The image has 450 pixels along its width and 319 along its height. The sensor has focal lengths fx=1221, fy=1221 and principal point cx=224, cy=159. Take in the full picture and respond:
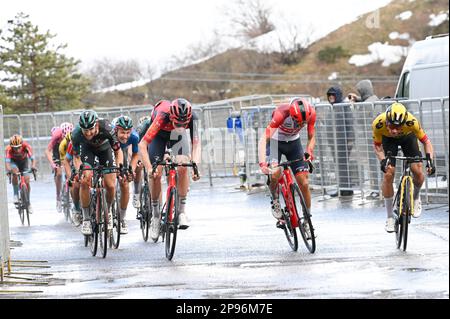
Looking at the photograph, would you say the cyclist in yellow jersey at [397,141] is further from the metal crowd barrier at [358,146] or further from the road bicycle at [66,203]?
the road bicycle at [66,203]

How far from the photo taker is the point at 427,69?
2220cm

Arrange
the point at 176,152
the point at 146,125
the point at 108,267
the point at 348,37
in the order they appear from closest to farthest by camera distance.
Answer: the point at 108,267 → the point at 176,152 → the point at 146,125 → the point at 348,37

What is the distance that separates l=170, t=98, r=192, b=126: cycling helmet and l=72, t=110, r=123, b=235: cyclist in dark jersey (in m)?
1.05

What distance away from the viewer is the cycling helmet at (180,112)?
14.0 m

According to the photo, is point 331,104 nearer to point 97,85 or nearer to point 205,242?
point 205,242

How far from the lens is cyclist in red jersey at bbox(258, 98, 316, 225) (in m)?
13.7

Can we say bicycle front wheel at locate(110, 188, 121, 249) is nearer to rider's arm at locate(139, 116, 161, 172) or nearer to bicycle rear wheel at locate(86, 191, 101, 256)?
bicycle rear wheel at locate(86, 191, 101, 256)

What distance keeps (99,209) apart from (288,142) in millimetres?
2388

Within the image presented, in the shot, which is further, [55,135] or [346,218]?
→ [55,135]

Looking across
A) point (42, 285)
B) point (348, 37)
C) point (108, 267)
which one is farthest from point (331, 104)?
point (348, 37)

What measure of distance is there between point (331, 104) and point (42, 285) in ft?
34.1

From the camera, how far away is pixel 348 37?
3595 inches

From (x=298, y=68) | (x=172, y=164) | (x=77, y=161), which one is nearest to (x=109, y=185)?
(x=77, y=161)

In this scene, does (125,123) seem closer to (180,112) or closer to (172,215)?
(180,112)
